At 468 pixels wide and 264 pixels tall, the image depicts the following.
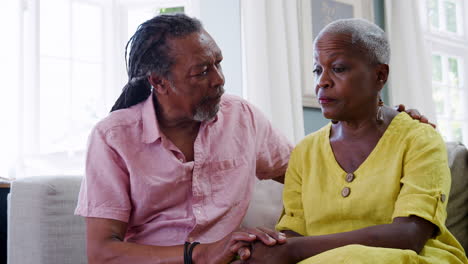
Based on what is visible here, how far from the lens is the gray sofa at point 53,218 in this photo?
176 centimetres

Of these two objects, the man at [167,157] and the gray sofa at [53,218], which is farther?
the gray sofa at [53,218]

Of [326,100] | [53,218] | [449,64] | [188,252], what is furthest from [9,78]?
[449,64]

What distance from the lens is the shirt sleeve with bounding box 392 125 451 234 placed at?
1.33 metres

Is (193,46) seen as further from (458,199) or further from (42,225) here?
(458,199)

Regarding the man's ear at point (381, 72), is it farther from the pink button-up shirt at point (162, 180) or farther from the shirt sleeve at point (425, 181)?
the pink button-up shirt at point (162, 180)

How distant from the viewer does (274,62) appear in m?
3.57

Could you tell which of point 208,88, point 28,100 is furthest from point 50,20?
point 208,88

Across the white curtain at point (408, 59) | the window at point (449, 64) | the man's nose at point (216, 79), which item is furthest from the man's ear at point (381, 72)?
the window at point (449, 64)

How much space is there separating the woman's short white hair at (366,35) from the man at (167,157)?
0.40 meters

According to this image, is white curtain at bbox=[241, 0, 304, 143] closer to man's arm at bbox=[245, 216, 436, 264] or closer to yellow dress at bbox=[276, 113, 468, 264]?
yellow dress at bbox=[276, 113, 468, 264]

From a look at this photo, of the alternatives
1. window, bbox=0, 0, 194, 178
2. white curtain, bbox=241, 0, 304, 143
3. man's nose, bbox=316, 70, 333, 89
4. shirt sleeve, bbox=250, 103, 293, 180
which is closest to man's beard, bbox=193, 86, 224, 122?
shirt sleeve, bbox=250, 103, 293, 180

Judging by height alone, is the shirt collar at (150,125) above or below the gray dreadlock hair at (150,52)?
below

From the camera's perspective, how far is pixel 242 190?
5.90 feet

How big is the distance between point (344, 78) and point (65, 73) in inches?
84.0
